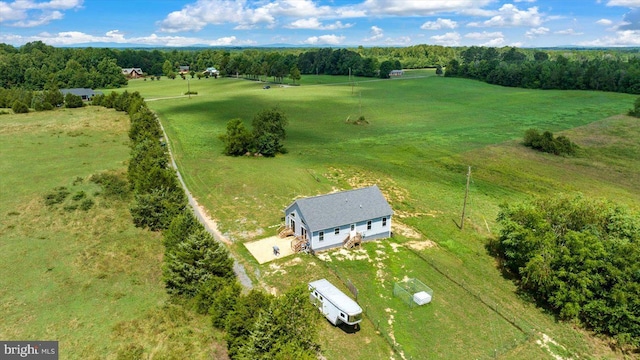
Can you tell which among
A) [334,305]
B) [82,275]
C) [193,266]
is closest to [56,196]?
[82,275]

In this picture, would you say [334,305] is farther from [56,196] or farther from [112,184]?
[56,196]

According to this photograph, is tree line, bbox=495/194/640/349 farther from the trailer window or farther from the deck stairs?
the trailer window

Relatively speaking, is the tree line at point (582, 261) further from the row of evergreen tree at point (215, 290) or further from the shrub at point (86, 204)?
the shrub at point (86, 204)

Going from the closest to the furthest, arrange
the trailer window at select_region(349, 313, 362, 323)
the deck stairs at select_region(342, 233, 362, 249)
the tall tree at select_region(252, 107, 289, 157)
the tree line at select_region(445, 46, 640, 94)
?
the trailer window at select_region(349, 313, 362, 323), the deck stairs at select_region(342, 233, 362, 249), the tall tree at select_region(252, 107, 289, 157), the tree line at select_region(445, 46, 640, 94)

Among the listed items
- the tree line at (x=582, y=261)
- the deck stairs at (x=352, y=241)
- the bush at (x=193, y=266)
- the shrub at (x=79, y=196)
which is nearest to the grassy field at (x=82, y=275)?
the shrub at (x=79, y=196)

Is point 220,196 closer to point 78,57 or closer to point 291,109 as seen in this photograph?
point 291,109

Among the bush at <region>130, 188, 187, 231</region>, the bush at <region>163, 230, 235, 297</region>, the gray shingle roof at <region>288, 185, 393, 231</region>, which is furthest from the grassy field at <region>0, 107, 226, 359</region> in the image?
the gray shingle roof at <region>288, 185, 393, 231</region>
